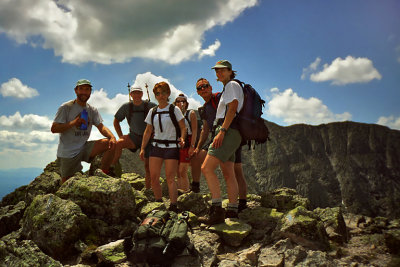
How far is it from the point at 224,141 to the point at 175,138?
147 centimetres

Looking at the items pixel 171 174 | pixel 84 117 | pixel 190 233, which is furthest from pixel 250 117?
pixel 84 117

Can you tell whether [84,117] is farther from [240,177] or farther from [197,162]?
[240,177]

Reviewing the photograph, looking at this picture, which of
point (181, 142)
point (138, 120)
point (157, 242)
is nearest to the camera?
point (157, 242)

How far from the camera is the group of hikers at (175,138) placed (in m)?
5.05

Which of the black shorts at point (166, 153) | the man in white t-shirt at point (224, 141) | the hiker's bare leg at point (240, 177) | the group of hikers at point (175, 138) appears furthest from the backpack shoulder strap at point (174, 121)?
the hiker's bare leg at point (240, 177)

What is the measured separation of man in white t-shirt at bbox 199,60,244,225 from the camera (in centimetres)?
492

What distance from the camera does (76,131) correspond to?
6605 millimetres

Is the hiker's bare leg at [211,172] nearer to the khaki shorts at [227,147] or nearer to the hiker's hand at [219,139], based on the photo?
the khaki shorts at [227,147]

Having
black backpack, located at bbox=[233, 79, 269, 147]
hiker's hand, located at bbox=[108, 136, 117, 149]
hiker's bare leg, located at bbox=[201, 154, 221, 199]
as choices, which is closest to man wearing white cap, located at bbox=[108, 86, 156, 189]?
hiker's hand, located at bbox=[108, 136, 117, 149]

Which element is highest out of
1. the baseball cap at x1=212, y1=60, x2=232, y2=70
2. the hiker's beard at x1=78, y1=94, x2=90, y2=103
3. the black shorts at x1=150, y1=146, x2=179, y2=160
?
the baseball cap at x1=212, y1=60, x2=232, y2=70

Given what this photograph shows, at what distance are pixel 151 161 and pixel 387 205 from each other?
12827cm

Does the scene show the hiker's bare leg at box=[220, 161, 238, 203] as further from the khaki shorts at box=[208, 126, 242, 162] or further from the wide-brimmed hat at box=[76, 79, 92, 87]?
the wide-brimmed hat at box=[76, 79, 92, 87]

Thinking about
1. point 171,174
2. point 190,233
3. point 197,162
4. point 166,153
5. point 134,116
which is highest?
point 134,116

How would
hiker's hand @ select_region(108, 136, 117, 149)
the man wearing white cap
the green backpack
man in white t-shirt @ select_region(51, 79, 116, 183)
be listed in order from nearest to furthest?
the green backpack → man in white t-shirt @ select_region(51, 79, 116, 183) → hiker's hand @ select_region(108, 136, 117, 149) → the man wearing white cap
